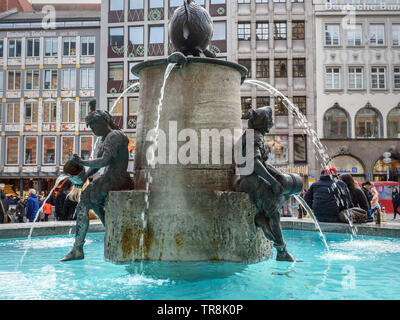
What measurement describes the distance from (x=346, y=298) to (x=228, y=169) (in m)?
2.10

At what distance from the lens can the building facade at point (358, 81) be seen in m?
30.6

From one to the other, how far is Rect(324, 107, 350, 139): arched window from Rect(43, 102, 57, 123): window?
21172 millimetres

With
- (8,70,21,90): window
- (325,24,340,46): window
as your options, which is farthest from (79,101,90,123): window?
(325,24,340,46): window

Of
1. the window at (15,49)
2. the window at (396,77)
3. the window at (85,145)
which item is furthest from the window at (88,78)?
the window at (396,77)

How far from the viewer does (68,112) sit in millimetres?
35281

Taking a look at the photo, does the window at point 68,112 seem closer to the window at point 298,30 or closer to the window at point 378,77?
the window at point 298,30

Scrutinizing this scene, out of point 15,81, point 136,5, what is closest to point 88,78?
point 15,81

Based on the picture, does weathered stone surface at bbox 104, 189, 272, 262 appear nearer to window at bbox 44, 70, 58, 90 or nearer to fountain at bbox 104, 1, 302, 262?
fountain at bbox 104, 1, 302, 262

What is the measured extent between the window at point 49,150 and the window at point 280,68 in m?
18.3

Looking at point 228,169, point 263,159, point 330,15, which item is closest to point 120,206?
point 228,169

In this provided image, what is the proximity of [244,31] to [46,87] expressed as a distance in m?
16.6

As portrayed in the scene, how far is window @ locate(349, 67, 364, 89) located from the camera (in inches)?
1254

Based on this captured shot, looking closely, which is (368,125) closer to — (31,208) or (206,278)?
(31,208)
